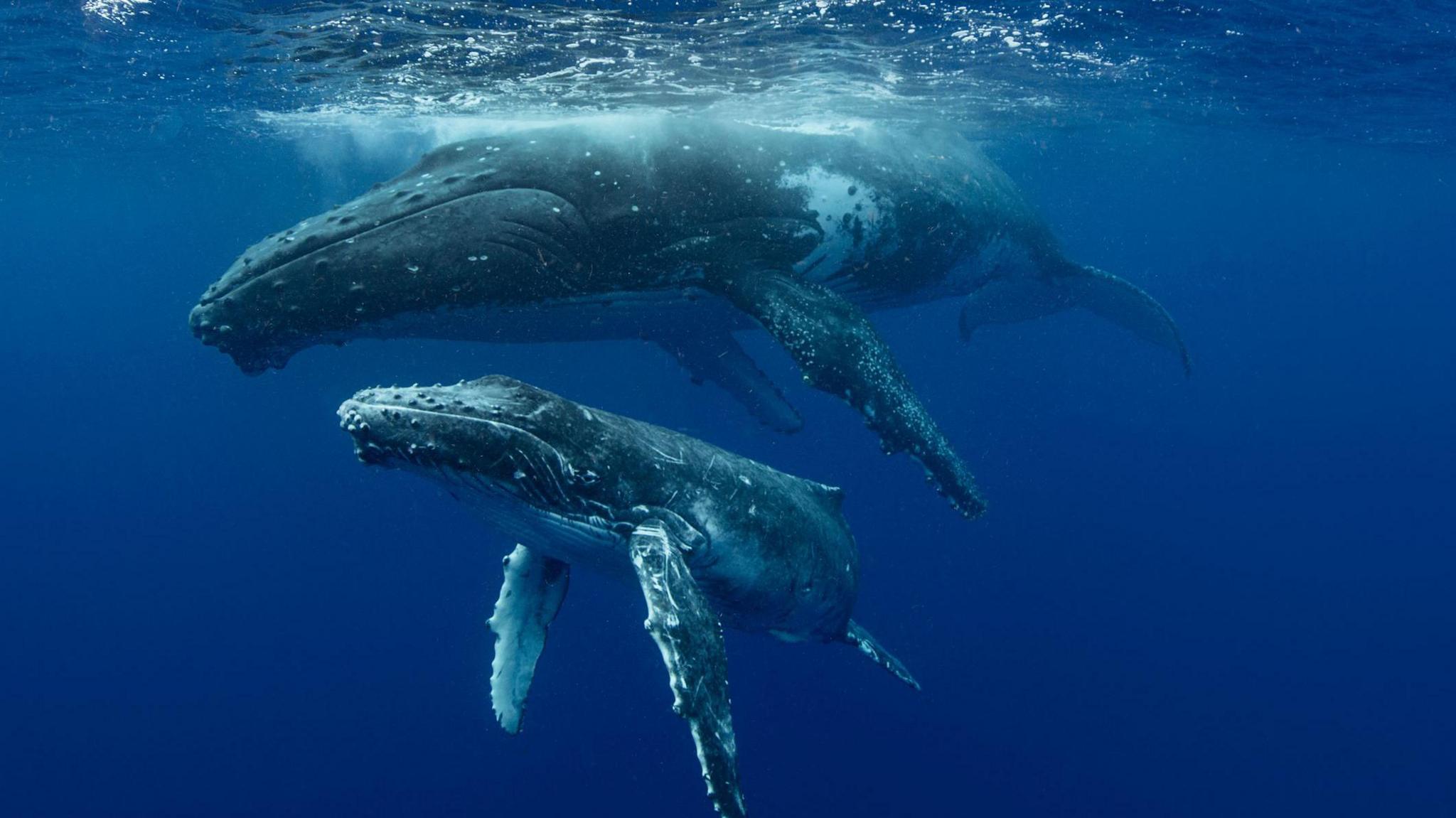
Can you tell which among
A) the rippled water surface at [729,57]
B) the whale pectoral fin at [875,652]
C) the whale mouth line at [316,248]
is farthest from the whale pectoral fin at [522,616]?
the rippled water surface at [729,57]

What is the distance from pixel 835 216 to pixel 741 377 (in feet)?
10.5

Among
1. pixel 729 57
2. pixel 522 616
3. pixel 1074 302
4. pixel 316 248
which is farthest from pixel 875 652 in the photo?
pixel 729 57

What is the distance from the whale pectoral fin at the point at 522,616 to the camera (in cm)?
686

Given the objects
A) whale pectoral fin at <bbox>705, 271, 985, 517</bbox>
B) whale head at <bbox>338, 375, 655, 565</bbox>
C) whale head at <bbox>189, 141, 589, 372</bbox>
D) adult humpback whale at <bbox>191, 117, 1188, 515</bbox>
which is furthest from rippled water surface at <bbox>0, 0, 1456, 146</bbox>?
whale head at <bbox>338, 375, 655, 565</bbox>

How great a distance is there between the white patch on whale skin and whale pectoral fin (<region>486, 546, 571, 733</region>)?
15.3ft

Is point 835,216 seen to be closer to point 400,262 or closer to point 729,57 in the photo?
point 400,262

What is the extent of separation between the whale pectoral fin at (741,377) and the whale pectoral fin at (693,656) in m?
6.83

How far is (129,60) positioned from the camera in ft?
64.3

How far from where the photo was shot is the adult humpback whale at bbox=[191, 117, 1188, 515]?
7039 mm

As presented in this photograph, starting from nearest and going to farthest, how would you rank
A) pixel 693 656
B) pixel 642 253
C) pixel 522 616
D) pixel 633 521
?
pixel 693 656 → pixel 633 521 → pixel 522 616 → pixel 642 253

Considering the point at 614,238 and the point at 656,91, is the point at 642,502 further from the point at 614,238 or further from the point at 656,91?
the point at 656,91

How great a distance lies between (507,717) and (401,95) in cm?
2026

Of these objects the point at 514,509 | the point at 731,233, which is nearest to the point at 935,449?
the point at 731,233

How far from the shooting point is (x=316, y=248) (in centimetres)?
703
